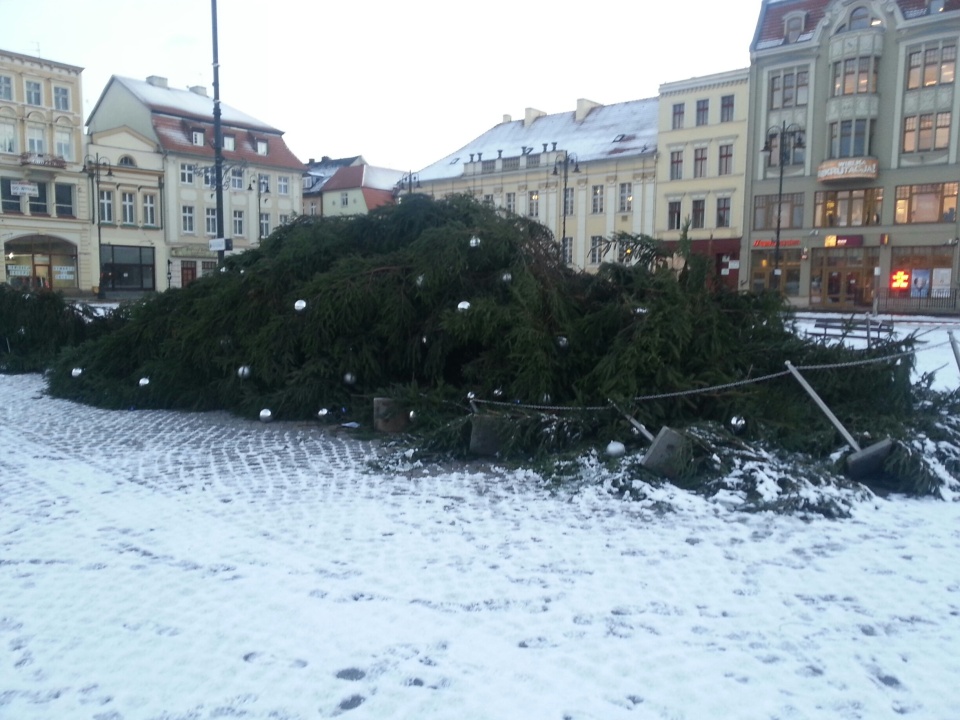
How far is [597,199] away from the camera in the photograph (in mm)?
54500

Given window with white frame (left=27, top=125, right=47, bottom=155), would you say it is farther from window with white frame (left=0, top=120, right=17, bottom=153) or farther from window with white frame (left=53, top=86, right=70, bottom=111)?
window with white frame (left=53, top=86, right=70, bottom=111)

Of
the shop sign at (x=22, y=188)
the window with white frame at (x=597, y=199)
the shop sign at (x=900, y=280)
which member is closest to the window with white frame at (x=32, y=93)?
the shop sign at (x=22, y=188)

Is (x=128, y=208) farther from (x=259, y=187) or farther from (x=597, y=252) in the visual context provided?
(x=597, y=252)

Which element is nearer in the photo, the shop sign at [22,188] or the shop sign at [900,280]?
the shop sign at [900,280]

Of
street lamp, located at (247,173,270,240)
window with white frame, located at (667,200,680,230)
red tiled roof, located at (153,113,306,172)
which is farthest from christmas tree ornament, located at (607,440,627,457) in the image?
street lamp, located at (247,173,270,240)

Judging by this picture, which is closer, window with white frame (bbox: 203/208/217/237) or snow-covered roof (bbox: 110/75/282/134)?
snow-covered roof (bbox: 110/75/282/134)

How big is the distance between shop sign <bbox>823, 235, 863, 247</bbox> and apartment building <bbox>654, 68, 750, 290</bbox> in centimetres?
470

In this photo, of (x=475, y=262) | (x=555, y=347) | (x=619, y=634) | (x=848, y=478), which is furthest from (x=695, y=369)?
(x=619, y=634)

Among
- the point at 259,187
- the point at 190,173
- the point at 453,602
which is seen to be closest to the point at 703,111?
the point at 259,187

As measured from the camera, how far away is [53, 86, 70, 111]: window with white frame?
48688mm

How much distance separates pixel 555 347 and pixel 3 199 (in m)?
48.2

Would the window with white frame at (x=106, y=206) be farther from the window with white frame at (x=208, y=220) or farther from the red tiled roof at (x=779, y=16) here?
the red tiled roof at (x=779, y=16)

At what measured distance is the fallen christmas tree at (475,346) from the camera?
A: 7914mm

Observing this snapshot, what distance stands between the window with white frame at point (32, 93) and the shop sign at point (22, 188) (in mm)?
4564
